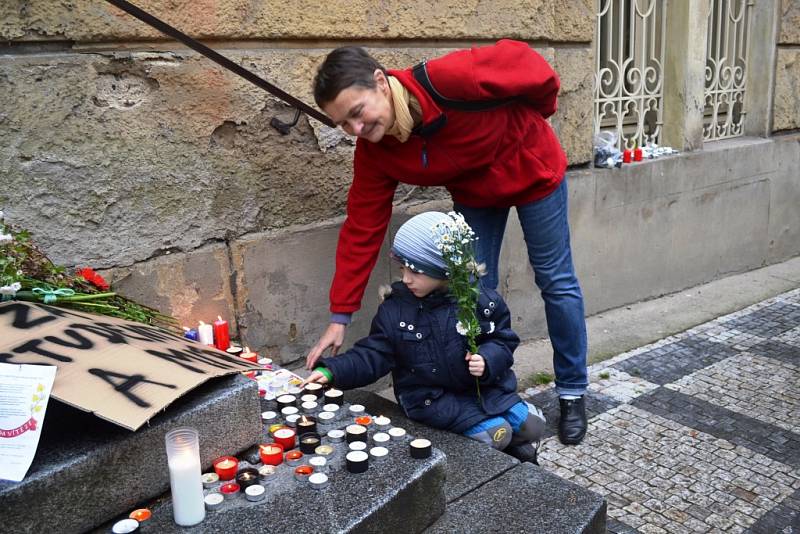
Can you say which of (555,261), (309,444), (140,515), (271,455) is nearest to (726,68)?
(555,261)

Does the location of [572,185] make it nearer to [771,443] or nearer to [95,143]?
[771,443]

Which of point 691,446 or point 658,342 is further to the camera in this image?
point 658,342

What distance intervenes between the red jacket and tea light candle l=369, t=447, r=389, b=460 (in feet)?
2.66

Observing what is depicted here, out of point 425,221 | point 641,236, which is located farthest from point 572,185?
point 425,221

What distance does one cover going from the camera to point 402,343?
2.53 metres

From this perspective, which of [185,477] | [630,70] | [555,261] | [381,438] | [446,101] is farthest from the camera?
[630,70]

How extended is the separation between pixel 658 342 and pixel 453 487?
2.51 metres

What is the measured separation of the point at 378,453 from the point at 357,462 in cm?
12

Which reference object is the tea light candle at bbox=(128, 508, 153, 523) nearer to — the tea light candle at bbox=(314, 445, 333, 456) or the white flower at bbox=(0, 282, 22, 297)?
the tea light candle at bbox=(314, 445, 333, 456)

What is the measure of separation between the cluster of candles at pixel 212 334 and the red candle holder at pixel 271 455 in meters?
0.83

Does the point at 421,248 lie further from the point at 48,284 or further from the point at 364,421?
the point at 48,284

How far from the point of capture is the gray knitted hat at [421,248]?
238 centimetres

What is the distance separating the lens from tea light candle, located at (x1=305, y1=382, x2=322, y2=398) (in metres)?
2.47

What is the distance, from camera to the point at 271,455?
2000mm
